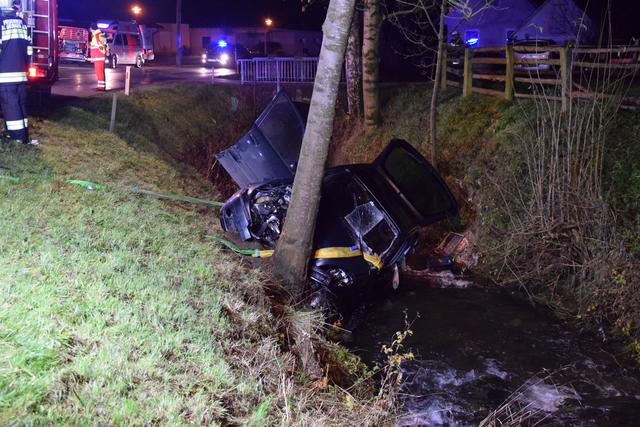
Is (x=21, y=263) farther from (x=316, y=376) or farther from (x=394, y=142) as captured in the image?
(x=394, y=142)

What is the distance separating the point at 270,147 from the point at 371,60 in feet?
19.8

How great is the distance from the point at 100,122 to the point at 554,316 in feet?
30.0

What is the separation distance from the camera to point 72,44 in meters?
25.5

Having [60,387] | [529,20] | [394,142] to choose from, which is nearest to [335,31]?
[394,142]

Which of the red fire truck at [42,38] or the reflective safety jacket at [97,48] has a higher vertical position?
the reflective safety jacket at [97,48]

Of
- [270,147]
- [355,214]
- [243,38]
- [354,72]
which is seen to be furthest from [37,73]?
[243,38]

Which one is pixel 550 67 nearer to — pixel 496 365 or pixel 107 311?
pixel 496 365

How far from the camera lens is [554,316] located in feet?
25.0

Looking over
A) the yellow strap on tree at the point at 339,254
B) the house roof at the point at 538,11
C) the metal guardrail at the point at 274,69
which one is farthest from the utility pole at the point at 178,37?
the yellow strap on tree at the point at 339,254

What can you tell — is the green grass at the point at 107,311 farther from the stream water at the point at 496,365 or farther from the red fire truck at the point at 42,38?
the red fire truck at the point at 42,38

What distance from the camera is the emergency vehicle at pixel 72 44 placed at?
25406 millimetres

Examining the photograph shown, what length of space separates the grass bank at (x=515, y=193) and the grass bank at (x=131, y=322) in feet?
11.2

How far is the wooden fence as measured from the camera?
309 inches

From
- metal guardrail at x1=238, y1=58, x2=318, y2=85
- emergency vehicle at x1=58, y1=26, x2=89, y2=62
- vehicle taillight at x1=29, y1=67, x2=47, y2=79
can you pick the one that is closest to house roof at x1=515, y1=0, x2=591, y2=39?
metal guardrail at x1=238, y1=58, x2=318, y2=85
